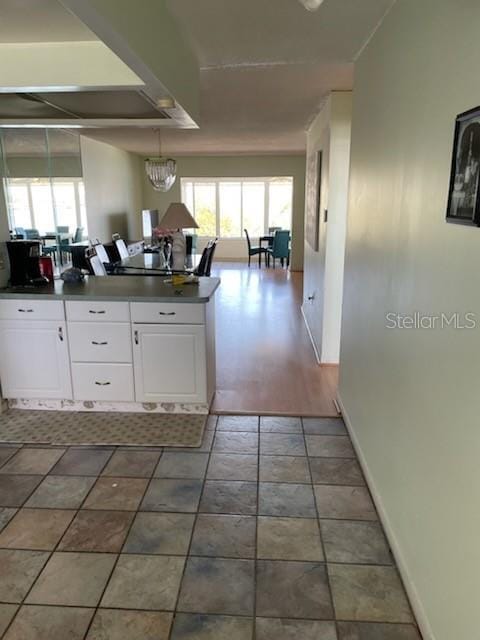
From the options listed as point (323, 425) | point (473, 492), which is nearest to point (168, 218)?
point (323, 425)

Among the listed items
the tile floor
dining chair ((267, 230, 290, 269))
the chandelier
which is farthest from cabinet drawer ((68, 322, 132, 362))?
dining chair ((267, 230, 290, 269))

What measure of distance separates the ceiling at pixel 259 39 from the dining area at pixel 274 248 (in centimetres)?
511

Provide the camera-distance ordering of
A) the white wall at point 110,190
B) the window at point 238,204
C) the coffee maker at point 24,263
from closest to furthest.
Answer: the coffee maker at point 24,263 → the white wall at point 110,190 → the window at point 238,204

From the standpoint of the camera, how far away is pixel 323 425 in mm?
3059

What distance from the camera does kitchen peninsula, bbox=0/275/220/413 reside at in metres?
3.06

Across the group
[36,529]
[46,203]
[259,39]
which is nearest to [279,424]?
[36,529]

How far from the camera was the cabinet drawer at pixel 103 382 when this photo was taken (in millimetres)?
3178

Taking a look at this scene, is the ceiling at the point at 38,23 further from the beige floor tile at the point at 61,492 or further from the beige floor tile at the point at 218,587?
the beige floor tile at the point at 218,587

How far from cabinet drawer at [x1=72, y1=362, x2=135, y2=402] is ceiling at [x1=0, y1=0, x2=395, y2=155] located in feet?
6.63

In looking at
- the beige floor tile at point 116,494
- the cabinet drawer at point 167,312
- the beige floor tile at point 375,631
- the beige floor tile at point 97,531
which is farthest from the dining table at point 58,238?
the beige floor tile at point 375,631

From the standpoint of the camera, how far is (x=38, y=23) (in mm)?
2312

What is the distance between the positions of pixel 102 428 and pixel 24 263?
4.34ft

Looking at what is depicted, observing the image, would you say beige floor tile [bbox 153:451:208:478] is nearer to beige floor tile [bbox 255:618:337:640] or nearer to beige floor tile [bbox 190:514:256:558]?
beige floor tile [bbox 190:514:256:558]

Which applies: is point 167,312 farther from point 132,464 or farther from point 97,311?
point 132,464
